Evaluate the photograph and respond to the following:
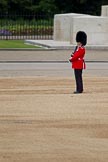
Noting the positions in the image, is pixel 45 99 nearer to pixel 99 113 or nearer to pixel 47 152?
pixel 99 113

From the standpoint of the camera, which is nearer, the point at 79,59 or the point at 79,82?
the point at 79,59

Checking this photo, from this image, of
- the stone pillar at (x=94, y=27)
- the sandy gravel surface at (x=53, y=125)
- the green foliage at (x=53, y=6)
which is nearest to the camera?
the sandy gravel surface at (x=53, y=125)

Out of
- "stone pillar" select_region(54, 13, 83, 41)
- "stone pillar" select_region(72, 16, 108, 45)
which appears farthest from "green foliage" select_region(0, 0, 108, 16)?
"stone pillar" select_region(72, 16, 108, 45)

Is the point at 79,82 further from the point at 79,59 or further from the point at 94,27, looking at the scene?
the point at 94,27

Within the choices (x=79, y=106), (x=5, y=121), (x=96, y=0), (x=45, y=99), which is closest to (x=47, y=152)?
(x=5, y=121)

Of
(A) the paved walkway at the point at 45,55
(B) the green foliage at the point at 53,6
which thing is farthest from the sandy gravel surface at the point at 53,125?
(B) the green foliage at the point at 53,6

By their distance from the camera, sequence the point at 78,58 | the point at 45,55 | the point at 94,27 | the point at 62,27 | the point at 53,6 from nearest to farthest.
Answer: the point at 78,58, the point at 45,55, the point at 94,27, the point at 62,27, the point at 53,6

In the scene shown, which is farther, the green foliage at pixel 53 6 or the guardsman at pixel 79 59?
the green foliage at pixel 53 6

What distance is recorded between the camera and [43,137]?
11852 millimetres

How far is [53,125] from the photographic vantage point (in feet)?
42.0

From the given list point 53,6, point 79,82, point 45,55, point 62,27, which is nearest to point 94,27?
point 62,27

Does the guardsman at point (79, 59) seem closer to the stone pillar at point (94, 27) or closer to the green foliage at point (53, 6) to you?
the stone pillar at point (94, 27)

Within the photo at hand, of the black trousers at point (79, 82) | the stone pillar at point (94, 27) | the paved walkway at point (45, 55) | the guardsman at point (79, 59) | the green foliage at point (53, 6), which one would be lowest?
the green foliage at point (53, 6)

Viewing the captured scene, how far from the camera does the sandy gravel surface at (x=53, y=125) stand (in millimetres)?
10844
